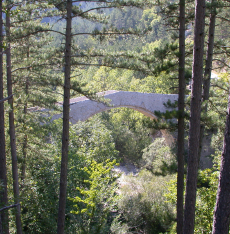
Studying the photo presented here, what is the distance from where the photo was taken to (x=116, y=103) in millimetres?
14477

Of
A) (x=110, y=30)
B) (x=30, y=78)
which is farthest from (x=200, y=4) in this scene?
(x=30, y=78)

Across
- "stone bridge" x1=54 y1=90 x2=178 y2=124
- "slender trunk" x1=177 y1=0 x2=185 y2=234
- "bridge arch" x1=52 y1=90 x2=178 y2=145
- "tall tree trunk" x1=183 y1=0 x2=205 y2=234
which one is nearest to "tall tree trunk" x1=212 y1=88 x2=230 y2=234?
"tall tree trunk" x1=183 y1=0 x2=205 y2=234

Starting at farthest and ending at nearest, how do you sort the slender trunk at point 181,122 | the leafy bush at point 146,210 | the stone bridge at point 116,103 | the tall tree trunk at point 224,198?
1. the stone bridge at point 116,103
2. the leafy bush at point 146,210
3. the slender trunk at point 181,122
4. the tall tree trunk at point 224,198

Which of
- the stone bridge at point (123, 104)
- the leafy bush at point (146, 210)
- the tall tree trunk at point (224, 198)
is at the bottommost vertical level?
the leafy bush at point (146, 210)

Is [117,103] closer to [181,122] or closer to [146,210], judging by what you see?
[146,210]

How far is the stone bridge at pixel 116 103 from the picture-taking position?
12.9 m

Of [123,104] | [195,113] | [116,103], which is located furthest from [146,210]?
[123,104]

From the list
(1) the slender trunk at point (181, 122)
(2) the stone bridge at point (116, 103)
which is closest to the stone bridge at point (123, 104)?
(2) the stone bridge at point (116, 103)

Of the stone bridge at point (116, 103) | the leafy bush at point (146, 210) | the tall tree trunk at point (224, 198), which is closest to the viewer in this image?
the tall tree trunk at point (224, 198)

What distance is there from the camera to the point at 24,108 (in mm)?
7609

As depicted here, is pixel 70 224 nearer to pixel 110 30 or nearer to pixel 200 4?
pixel 110 30

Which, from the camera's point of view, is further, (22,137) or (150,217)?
(150,217)

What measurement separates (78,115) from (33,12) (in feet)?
25.5

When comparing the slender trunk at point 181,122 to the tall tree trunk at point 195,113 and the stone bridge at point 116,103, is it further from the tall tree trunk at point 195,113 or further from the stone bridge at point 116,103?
the stone bridge at point 116,103
